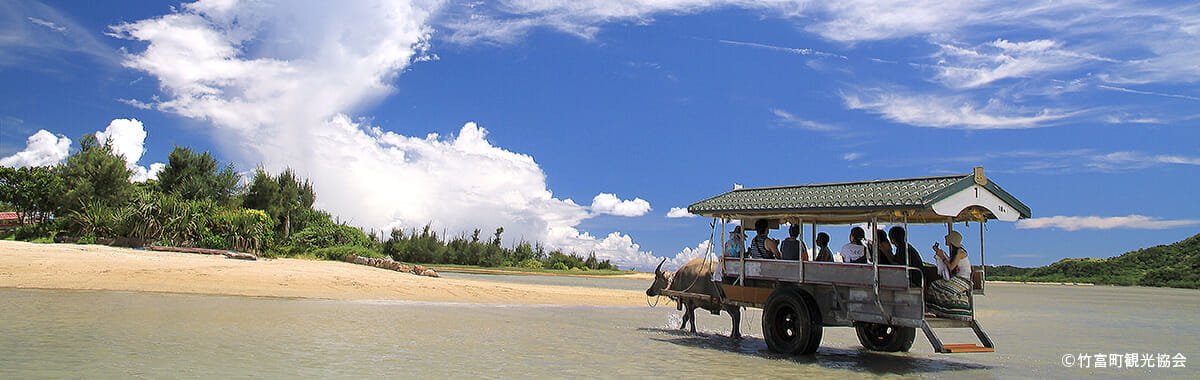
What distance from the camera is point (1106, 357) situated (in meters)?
12.0

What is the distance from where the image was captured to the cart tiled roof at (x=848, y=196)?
8.81 metres

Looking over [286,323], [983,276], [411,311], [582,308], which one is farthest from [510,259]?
[983,276]

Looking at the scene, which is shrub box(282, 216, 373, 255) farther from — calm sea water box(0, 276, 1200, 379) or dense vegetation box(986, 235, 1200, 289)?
dense vegetation box(986, 235, 1200, 289)

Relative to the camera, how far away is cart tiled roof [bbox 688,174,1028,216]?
8809 millimetres

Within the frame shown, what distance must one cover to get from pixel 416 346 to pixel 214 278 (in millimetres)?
11304

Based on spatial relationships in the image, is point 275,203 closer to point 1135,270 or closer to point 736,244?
point 736,244

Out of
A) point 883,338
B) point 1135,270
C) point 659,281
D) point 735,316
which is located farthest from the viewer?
point 1135,270

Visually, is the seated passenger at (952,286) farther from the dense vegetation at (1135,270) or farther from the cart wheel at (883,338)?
the dense vegetation at (1135,270)

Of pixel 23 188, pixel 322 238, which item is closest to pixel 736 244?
pixel 322 238

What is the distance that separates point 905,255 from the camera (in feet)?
30.6

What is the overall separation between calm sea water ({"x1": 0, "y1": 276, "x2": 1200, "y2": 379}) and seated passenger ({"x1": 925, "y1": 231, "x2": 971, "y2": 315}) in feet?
3.04

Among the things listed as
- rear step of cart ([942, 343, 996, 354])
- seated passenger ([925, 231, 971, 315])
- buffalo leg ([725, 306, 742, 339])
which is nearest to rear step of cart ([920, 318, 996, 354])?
rear step of cart ([942, 343, 996, 354])

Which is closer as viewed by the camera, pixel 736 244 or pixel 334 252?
pixel 736 244

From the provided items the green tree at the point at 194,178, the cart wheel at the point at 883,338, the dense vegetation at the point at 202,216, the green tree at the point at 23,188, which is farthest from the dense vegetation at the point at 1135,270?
the green tree at the point at 23,188
